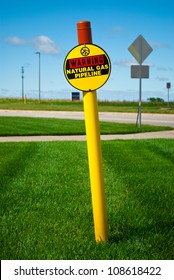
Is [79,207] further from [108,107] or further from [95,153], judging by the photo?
[108,107]

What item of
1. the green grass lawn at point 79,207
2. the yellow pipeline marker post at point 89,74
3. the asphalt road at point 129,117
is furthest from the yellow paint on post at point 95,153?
the asphalt road at point 129,117

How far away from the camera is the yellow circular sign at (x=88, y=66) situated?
4.26 m

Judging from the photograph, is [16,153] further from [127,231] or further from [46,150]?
[127,231]

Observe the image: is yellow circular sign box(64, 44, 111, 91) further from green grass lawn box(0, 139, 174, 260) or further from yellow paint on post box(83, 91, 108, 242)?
green grass lawn box(0, 139, 174, 260)

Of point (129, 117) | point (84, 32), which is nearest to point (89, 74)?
point (84, 32)

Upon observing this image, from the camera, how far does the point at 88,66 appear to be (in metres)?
4.28

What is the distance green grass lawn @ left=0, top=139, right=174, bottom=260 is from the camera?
4.51 m

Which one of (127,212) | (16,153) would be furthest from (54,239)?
(16,153)

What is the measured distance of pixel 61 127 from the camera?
1883cm

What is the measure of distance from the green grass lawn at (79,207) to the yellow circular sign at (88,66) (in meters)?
1.49

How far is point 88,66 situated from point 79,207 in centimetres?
231

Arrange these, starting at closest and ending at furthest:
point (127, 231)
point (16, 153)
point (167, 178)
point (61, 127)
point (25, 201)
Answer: point (127, 231), point (25, 201), point (167, 178), point (16, 153), point (61, 127)

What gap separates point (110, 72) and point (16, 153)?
7.13 metres

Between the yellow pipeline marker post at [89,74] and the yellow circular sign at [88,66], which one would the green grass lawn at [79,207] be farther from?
the yellow circular sign at [88,66]
